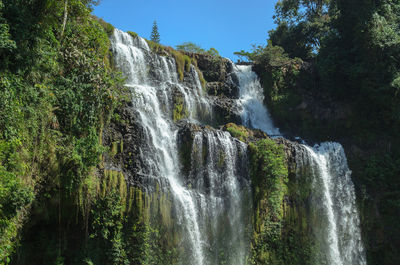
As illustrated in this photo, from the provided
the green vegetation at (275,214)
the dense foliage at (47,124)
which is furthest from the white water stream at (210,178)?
the dense foliage at (47,124)

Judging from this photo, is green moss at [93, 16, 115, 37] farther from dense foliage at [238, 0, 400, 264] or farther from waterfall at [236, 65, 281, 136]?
dense foliage at [238, 0, 400, 264]

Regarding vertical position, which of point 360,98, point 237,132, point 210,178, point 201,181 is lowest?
point 201,181

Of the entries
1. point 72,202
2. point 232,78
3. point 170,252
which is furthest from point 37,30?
point 232,78

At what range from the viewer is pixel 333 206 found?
52.6ft

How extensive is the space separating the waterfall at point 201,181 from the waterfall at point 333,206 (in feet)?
12.3

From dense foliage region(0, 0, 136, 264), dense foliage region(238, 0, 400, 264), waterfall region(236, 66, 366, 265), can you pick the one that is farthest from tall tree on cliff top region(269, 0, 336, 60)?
dense foliage region(0, 0, 136, 264)

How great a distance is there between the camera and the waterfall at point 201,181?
12.3 meters

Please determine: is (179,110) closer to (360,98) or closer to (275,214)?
(275,214)

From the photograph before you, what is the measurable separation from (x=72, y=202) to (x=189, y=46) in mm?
18290

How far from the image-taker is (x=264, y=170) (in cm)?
1434

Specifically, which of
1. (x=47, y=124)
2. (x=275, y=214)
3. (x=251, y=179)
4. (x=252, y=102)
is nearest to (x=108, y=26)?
(x=252, y=102)

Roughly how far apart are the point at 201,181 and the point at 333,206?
6.91 meters

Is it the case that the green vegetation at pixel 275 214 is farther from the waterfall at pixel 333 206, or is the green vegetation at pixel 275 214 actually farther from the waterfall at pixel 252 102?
the waterfall at pixel 252 102

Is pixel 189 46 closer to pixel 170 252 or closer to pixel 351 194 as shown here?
pixel 351 194
